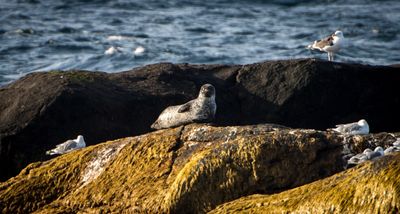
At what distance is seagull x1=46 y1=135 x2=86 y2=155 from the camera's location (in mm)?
10633

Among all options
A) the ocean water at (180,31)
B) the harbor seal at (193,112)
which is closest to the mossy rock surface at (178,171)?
the harbor seal at (193,112)

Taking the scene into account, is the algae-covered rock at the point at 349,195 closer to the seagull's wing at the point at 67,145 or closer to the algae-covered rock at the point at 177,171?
the algae-covered rock at the point at 177,171

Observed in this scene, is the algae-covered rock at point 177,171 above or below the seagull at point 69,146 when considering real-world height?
above

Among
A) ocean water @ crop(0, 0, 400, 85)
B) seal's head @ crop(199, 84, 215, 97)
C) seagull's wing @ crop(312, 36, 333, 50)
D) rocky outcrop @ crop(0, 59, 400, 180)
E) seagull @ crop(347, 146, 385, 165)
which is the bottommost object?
ocean water @ crop(0, 0, 400, 85)

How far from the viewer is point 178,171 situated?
28.4ft

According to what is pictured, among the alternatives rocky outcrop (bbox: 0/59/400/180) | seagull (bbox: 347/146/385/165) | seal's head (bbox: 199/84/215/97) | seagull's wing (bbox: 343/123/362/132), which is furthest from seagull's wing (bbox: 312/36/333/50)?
seagull (bbox: 347/146/385/165)

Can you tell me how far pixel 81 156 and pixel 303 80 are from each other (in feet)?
14.5

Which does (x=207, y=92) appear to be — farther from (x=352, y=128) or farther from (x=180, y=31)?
(x=180, y=31)

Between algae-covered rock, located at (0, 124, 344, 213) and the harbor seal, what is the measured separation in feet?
5.97

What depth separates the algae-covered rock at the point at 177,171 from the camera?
27.3 ft

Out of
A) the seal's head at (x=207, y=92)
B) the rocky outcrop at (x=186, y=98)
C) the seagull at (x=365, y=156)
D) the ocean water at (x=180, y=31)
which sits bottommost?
the ocean water at (x=180, y=31)

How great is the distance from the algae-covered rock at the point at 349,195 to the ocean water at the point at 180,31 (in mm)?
11608

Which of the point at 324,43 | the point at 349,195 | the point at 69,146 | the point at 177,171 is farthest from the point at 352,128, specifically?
the point at 324,43

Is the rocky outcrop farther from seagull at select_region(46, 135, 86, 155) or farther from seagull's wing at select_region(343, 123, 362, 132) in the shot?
seagull's wing at select_region(343, 123, 362, 132)
